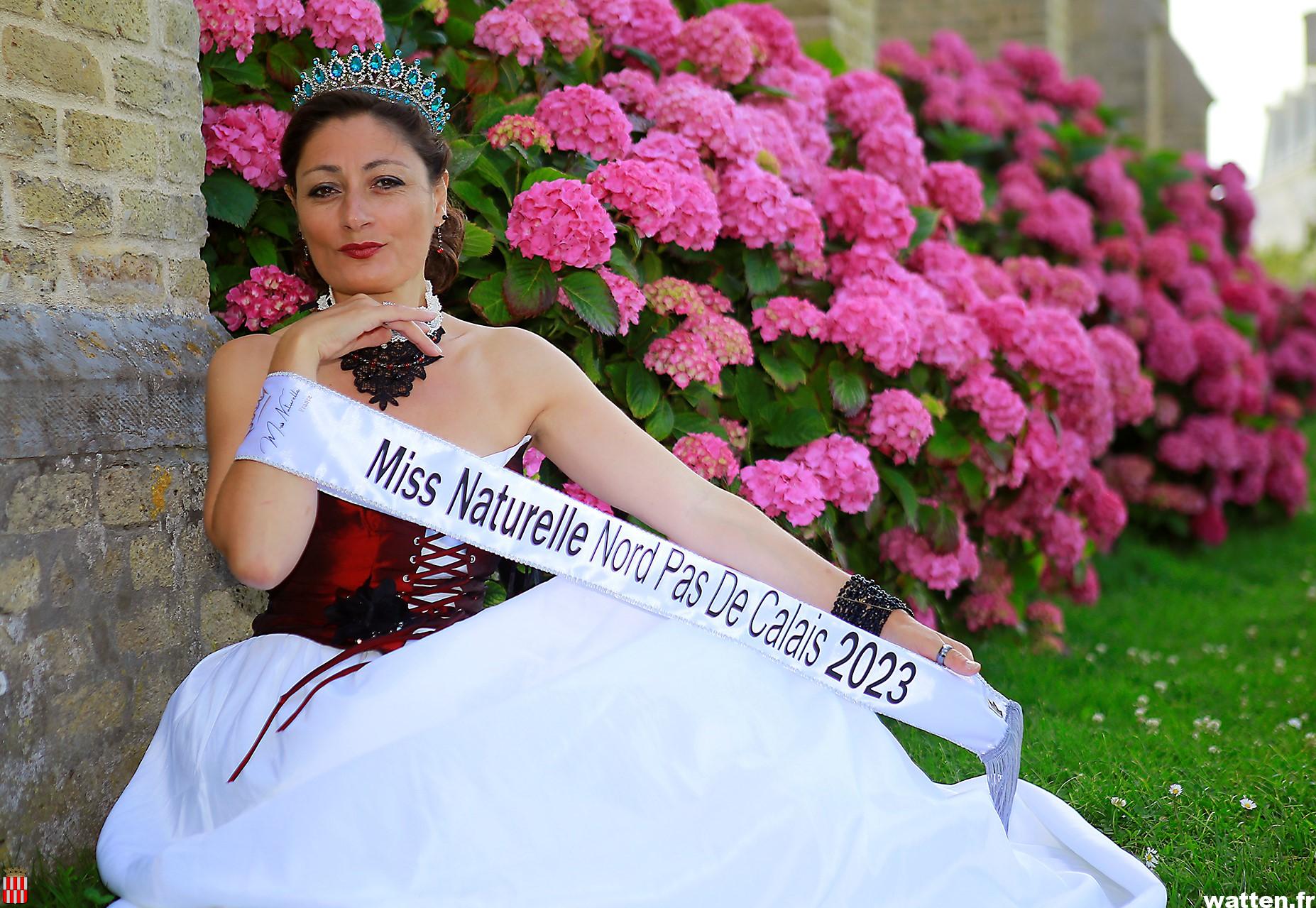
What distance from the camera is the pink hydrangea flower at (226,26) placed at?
9.89 ft

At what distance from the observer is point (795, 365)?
3.71 meters

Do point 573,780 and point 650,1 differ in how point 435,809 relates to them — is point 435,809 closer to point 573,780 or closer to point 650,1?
point 573,780

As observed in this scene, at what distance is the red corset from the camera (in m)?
2.22

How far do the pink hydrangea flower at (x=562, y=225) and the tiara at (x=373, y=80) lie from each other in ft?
2.20

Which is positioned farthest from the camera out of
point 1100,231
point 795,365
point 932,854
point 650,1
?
point 1100,231

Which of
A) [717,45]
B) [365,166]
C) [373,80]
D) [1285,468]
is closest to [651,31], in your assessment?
[717,45]

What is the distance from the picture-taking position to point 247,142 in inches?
119

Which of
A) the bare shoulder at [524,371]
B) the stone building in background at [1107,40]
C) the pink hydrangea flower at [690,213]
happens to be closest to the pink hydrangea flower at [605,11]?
the pink hydrangea flower at [690,213]

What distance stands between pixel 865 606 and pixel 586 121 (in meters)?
1.74

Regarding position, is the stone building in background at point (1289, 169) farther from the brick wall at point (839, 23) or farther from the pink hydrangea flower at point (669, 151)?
the pink hydrangea flower at point (669, 151)

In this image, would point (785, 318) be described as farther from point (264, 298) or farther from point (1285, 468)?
point (1285, 468)

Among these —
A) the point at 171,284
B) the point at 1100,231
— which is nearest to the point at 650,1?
the point at 171,284

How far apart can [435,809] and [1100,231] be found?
6479 mm

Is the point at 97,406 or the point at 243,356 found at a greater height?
the point at 243,356
